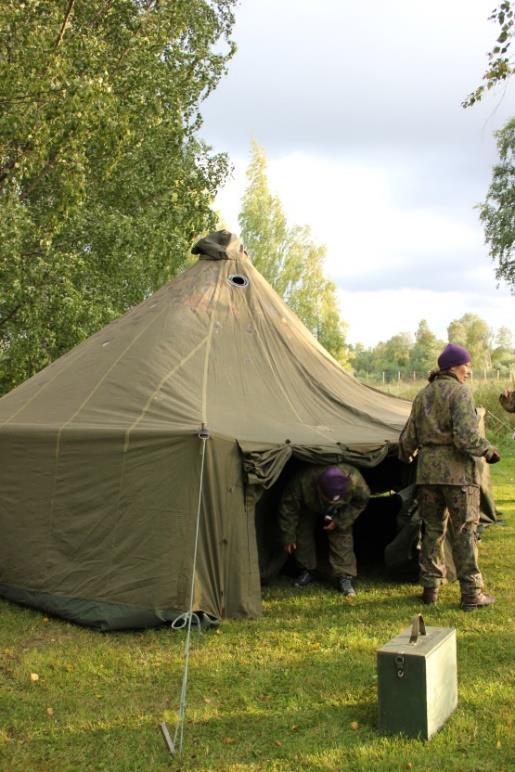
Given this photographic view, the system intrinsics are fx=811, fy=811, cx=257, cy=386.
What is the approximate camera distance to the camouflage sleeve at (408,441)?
20.8ft

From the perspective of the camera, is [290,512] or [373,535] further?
[373,535]

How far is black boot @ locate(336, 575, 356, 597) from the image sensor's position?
672 centimetres

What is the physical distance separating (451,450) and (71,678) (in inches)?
123

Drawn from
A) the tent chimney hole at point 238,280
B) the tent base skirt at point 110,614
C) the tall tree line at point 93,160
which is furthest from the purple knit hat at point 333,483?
the tall tree line at point 93,160

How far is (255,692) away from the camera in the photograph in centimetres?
475

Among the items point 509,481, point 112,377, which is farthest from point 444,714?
point 509,481

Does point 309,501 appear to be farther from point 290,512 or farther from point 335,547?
point 335,547

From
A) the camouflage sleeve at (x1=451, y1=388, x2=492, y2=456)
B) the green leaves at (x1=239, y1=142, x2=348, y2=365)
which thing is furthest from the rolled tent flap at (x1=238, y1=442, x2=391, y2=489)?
the green leaves at (x1=239, y1=142, x2=348, y2=365)

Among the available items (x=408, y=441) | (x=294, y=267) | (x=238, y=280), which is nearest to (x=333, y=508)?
(x=408, y=441)

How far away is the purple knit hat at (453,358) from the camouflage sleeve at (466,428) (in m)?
0.30

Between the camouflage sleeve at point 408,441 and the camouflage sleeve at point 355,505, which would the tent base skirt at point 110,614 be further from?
the camouflage sleeve at point 408,441

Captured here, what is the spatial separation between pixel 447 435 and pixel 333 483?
0.96m

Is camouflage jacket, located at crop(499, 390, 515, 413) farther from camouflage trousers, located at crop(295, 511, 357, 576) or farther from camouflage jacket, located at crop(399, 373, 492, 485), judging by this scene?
camouflage trousers, located at crop(295, 511, 357, 576)

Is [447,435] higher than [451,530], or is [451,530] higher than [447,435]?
[447,435]
